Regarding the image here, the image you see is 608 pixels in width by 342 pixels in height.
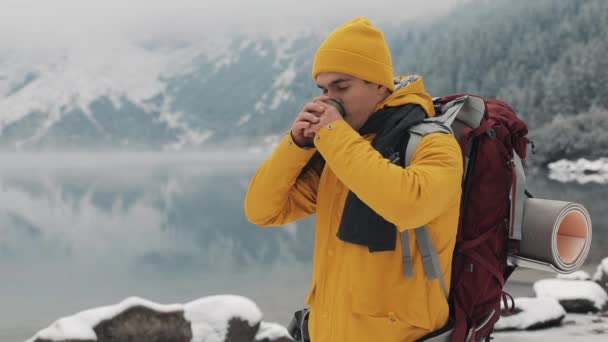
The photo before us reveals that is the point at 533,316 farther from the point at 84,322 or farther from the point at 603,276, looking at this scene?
the point at 84,322

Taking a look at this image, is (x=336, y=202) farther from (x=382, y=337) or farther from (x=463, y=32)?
(x=463, y=32)

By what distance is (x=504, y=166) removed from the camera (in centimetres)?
164

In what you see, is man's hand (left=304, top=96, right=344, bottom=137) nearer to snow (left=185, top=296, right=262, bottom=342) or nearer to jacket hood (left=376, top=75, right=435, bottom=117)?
jacket hood (left=376, top=75, right=435, bottom=117)

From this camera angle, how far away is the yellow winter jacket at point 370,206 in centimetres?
137

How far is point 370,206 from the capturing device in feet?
4.59

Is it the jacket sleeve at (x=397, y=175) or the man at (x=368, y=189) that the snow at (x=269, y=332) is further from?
the jacket sleeve at (x=397, y=175)

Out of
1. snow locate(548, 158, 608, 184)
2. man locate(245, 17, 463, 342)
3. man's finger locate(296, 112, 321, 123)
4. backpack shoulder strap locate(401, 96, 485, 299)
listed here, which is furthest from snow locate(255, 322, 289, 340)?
snow locate(548, 158, 608, 184)

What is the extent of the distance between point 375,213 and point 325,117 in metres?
0.27

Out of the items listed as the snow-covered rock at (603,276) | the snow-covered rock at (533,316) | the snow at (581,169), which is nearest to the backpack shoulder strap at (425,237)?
the snow-covered rock at (533,316)

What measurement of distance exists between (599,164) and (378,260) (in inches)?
2218

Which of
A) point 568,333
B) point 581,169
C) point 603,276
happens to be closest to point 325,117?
point 568,333

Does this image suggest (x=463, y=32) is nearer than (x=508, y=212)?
No

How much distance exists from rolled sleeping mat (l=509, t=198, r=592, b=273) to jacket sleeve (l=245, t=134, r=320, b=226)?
2.03 ft

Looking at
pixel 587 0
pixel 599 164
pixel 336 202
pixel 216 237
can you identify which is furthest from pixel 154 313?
pixel 587 0
